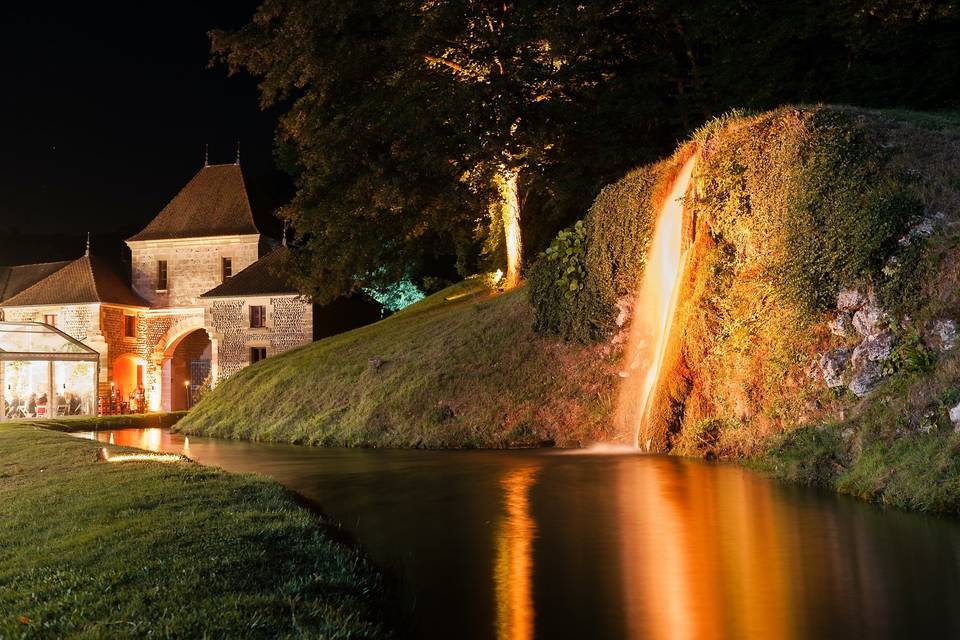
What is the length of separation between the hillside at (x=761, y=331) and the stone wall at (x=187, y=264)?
99.4 ft

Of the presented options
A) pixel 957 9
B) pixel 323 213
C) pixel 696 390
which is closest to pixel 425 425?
pixel 696 390

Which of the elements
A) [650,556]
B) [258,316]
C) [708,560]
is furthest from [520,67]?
[258,316]

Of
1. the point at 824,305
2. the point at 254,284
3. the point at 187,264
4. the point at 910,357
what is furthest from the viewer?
the point at 187,264

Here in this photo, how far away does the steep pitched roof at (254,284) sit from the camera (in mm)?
46031

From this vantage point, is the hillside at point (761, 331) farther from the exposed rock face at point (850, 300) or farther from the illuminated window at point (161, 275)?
the illuminated window at point (161, 275)

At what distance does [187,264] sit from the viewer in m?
52.8

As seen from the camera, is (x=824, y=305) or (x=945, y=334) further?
(x=824, y=305)

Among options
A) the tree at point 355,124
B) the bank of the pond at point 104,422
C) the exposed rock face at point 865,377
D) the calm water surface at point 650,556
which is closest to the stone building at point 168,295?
the bank of the pond at point 104,422

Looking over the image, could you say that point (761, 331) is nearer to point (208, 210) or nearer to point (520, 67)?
point (520, 67)

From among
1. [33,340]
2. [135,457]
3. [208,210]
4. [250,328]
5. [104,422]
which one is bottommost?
[135,457]

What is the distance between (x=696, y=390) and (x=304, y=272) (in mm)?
19542

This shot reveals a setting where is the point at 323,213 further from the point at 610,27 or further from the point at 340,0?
the point at 610,27

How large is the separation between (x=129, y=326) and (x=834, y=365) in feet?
156

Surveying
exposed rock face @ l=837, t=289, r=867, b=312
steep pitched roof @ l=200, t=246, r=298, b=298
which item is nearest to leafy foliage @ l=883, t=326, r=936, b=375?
exposed rock face @ l=837, t=289, r=867, b=312
